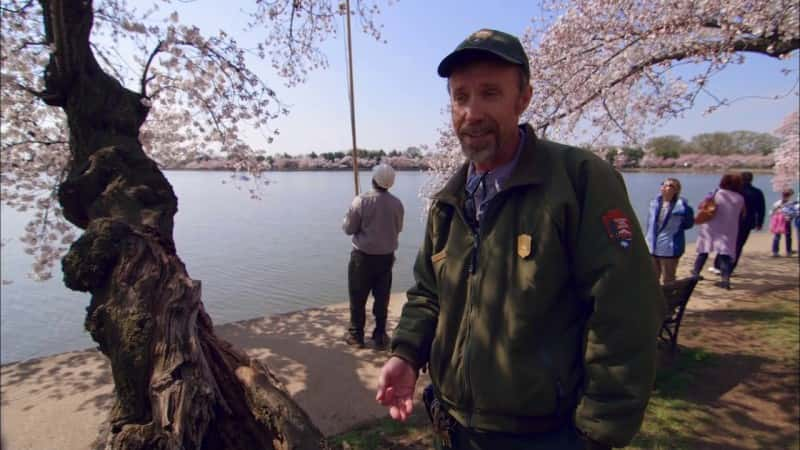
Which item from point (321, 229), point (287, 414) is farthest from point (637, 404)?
point (321, 229)

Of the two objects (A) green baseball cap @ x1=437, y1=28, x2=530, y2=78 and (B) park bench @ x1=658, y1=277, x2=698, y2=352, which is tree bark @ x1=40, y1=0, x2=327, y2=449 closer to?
(A) green baseball cap @ x1=437, y1=28, x2=530, y2=78

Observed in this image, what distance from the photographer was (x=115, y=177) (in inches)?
139

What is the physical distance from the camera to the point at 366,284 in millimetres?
5238

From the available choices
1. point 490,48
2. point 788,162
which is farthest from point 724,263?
point 788,162

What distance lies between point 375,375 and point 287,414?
2.52 meters

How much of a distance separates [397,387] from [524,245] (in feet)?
2.59

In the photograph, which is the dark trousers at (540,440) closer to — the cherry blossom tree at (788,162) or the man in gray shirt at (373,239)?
the man in gray shirt at (373,239)

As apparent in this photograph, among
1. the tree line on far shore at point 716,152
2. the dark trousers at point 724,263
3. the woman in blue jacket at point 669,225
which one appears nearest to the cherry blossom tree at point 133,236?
the woman in blue jacket at point 669,225

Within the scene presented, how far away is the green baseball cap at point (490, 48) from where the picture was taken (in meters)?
1.43

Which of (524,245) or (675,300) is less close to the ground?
(524,245)

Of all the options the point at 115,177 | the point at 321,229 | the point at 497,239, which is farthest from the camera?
the point at 321,229

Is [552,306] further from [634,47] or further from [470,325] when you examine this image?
[634,47]

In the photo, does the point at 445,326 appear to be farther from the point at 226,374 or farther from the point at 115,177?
the point at 115,177

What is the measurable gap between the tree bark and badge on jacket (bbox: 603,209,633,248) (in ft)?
5.25
